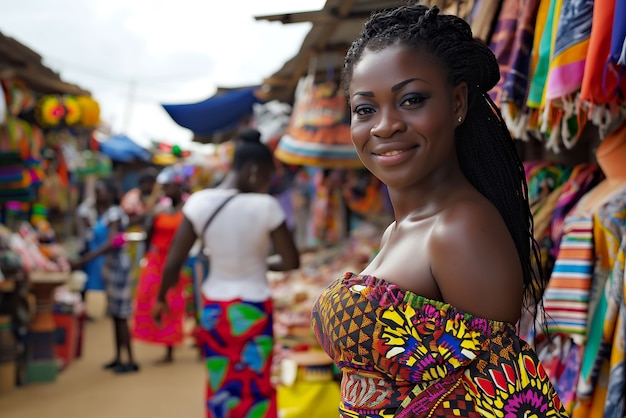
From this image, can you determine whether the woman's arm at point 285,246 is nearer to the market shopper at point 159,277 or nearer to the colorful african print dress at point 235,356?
the colorful african print dress at point 235,356

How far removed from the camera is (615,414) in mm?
1837

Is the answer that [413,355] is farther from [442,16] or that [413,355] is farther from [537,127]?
[537,127]

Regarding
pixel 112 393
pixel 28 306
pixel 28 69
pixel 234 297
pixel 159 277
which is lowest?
pixel 112 393

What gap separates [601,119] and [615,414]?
0.82 metres

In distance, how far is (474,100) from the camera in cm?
137

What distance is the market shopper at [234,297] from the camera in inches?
132

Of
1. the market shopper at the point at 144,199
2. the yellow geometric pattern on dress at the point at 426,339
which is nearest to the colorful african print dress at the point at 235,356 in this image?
the yellow geometric pattern on dress at the point at 426,339

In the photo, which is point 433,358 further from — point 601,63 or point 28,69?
point 28,69

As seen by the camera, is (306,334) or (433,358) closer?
(433,358)

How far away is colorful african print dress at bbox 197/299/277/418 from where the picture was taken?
3.35 metres

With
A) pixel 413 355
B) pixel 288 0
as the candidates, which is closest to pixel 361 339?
pixel 413 355

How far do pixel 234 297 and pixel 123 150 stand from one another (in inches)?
567

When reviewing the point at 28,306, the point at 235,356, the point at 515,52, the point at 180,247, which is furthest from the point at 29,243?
the point at 515,52

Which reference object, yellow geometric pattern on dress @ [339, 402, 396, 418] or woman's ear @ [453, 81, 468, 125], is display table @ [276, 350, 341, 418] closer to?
yellow geometric pattern on dress @ [339, 402, 396, 418]
